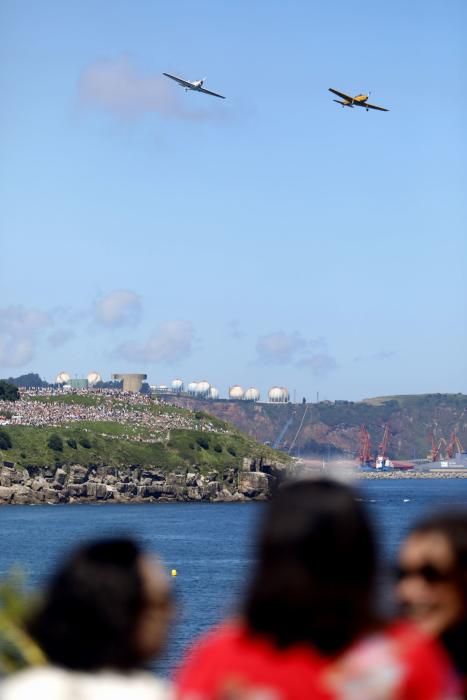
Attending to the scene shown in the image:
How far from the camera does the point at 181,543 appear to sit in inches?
5492

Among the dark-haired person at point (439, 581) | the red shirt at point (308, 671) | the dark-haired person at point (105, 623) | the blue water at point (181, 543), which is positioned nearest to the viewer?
the red shirt at point (308, 671)

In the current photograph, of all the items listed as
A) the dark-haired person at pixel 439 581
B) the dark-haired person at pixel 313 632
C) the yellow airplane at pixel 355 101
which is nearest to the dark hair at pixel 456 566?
the dark-haired person at pixel 439 581

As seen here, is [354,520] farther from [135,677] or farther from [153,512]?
[153,512]

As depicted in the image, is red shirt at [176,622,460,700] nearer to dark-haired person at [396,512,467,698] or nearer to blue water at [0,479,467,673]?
dark-haired person at [396,512,467,698]

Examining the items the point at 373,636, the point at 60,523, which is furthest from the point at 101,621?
the point at 60,523

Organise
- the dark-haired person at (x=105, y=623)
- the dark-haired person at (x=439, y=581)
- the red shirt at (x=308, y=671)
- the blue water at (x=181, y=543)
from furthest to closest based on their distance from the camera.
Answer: the blue water at (x=181, y=543), the dark-haired person at (x=439, y=581), the dark-haired person at (x=105, y=623), the red shirt at (x=308, y=671)

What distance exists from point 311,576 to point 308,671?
0.32m

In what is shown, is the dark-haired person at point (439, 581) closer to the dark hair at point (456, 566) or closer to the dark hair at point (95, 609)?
the dark hair at point (456, 566)

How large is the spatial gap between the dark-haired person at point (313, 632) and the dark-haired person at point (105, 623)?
35 centimetres

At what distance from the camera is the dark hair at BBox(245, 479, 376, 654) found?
5047mm

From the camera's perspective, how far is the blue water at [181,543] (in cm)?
8488

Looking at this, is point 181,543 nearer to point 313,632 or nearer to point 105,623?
point 105,623

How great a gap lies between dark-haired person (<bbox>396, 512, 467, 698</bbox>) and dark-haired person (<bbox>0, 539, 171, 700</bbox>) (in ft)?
3.24

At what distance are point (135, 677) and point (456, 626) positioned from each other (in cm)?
129
